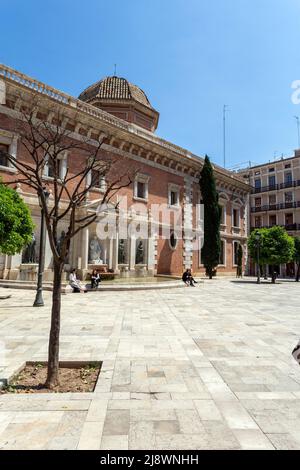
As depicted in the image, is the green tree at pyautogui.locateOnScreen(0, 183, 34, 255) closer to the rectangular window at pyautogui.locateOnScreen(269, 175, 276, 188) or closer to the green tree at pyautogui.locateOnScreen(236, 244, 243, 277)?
the green tree at pyautogui.locateOnScreen(236, 244, 243, 277)

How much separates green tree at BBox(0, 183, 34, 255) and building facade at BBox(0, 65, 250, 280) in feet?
14.2

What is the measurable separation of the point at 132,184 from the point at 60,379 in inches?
788

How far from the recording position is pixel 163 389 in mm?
3879

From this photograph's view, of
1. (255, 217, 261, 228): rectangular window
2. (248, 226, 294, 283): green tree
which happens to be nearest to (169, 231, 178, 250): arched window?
(248, 226, 294, 283): green tree

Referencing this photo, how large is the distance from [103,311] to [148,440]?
23.6ft

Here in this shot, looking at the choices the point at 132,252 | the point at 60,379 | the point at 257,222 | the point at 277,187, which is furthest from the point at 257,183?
the point at 60,379

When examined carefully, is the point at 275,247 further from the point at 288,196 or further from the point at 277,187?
the point at 277,187

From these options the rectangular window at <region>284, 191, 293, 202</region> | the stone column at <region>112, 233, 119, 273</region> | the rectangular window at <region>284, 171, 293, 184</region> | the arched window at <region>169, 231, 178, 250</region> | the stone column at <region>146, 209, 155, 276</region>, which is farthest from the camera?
the rectangular window at <region>284, 171, 293, 184</region>

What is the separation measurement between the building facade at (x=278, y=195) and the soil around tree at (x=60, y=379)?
3704cm

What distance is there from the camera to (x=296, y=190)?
39562 mm

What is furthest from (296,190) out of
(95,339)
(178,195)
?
(95,339)

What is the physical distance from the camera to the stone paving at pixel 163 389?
2778 mm

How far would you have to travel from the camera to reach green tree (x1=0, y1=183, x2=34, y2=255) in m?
10.5
